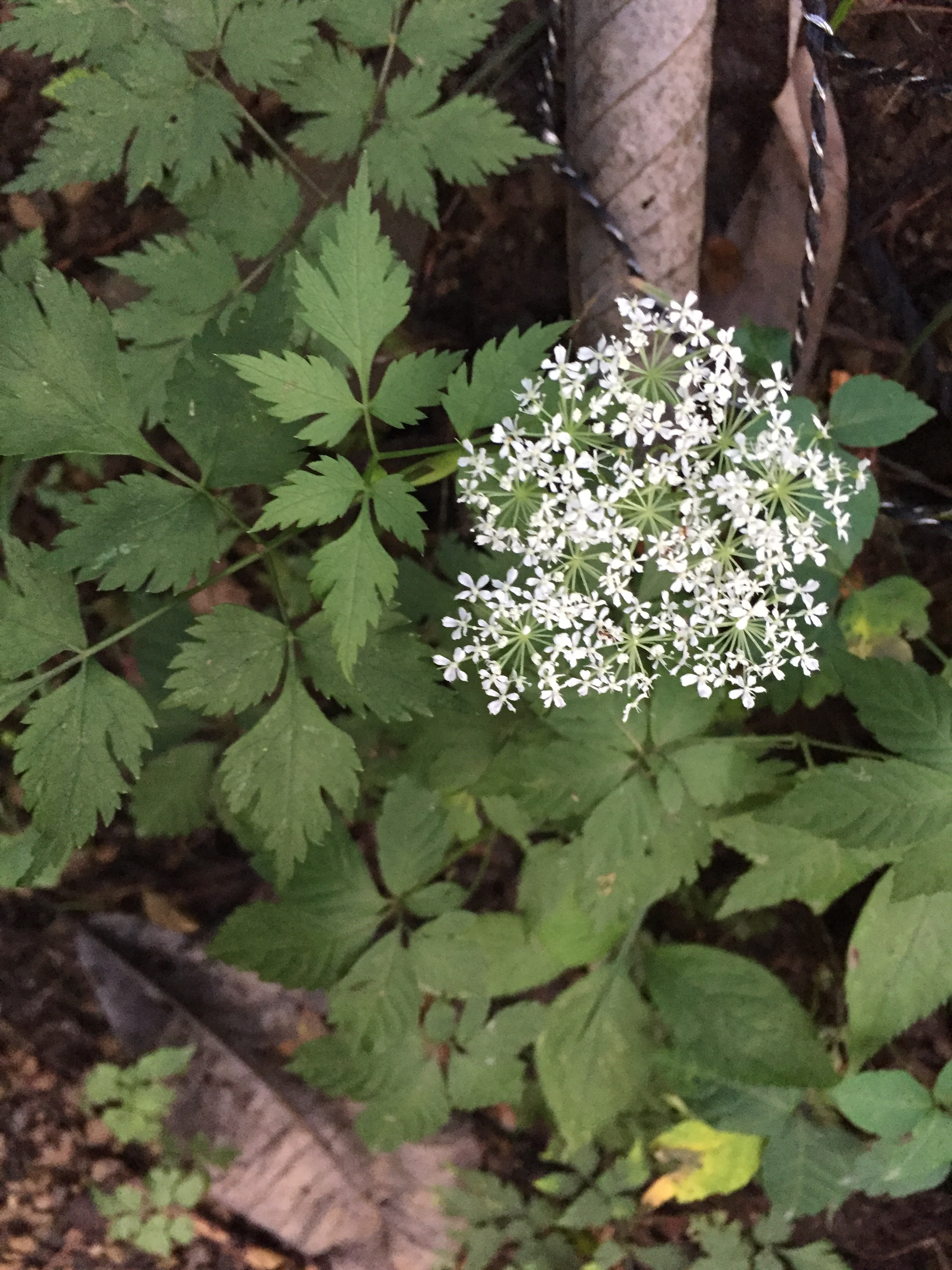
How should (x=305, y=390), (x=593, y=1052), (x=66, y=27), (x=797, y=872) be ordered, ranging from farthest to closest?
(x=593, y=1052), (x=797, y=872), (x=66, y=27), (x=305, y=390)

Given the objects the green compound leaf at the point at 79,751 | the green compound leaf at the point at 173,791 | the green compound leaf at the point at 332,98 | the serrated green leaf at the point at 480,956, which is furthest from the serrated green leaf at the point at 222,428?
the serrated green leaf at the point at 480,956

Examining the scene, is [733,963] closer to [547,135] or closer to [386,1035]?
[386,1035]

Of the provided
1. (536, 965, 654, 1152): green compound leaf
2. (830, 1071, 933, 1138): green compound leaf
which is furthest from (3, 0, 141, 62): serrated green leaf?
(830, 1071, 933, 1138): green compound leaf

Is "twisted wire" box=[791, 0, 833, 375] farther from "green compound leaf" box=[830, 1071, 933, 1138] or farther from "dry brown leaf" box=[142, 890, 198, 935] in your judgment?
"dry brown leaf" box=[142, 890, 198, 935]

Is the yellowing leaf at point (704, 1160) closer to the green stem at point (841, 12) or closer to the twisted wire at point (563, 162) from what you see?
the twisted wire at point (563, 162)

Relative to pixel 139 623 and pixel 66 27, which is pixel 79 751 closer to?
pixel 139 623

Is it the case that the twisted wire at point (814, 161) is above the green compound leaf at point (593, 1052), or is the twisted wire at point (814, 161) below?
above

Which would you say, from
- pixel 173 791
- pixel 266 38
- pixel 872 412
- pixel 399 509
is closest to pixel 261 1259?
pixel 173 791
